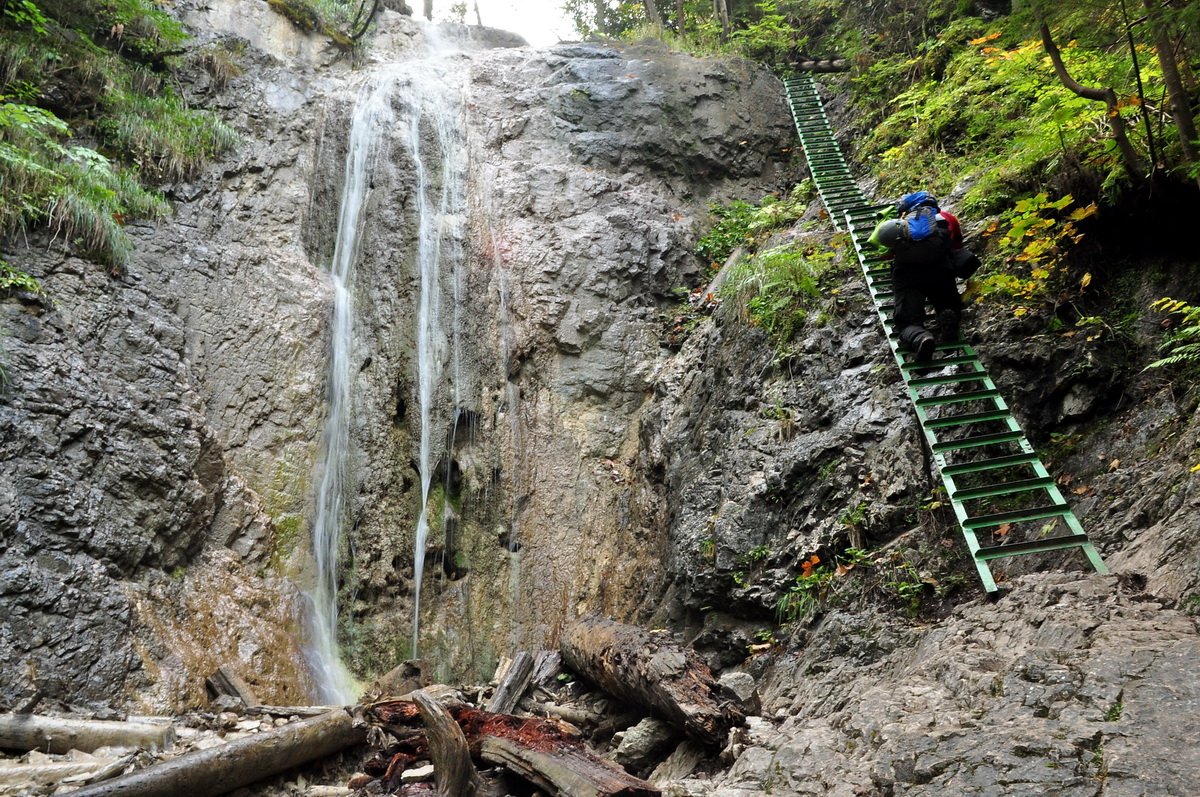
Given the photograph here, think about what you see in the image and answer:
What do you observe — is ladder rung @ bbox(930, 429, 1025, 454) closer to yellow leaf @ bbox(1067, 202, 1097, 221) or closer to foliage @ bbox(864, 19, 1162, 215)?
yellow leaf @ bbox(1067, 202, 1097, 221)

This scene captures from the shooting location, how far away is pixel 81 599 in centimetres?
690

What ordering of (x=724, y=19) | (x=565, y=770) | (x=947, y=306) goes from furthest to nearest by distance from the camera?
(x=724, y=19) → (x=947, y=306) → (x=565, y=770)

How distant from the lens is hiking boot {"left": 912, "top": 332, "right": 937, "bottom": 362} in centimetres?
607

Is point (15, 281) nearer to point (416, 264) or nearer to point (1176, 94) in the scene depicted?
point (416, 264)

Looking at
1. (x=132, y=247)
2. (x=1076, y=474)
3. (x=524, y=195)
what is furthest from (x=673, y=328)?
(x=132, y=247)

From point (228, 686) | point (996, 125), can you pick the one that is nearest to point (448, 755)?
point (228, 686)

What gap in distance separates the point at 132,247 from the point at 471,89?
729 cm

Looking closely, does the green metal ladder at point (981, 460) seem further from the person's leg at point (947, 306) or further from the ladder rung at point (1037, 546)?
the person's leg at point (947, 306)

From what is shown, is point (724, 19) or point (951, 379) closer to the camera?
point (951, 379)

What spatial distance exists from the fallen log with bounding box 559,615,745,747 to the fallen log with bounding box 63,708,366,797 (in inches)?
76.8

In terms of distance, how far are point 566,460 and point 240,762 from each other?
5.61m

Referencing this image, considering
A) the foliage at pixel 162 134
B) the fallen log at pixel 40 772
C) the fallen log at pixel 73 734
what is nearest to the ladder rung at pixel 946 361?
the fallen log at pixel 73 734

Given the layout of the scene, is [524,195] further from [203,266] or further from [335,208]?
[203,266]

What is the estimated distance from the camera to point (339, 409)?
10148 millimetres
